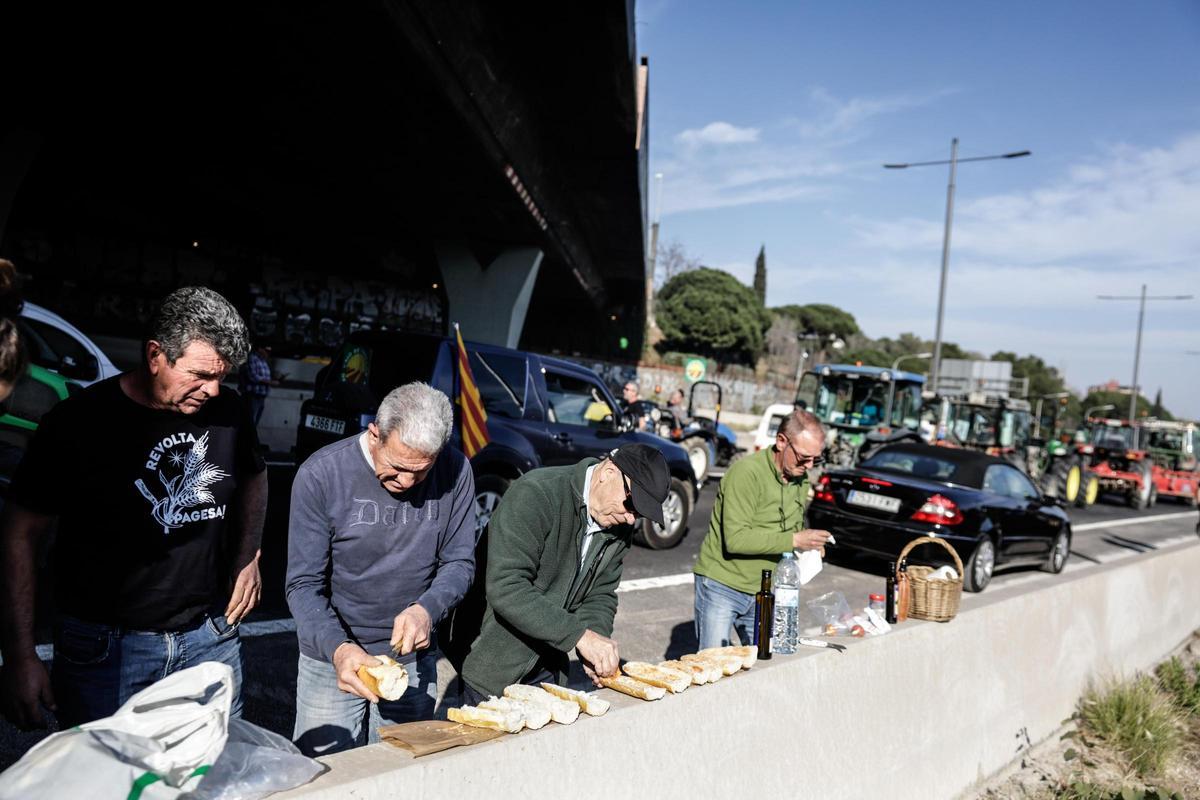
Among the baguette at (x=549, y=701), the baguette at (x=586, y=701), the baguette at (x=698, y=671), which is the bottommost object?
the baguette at (x=698, y=671)

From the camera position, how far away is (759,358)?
58188 millimetres

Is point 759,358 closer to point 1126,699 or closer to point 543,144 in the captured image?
point 543,144

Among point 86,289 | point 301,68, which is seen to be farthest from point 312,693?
point 86,289

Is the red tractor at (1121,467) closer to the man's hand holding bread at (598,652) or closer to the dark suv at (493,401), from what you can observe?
the dark suv at (493,401)

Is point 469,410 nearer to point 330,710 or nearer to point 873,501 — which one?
point 873,501

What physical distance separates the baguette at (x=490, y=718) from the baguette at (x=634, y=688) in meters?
0.54

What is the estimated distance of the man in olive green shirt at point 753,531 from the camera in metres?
4.48

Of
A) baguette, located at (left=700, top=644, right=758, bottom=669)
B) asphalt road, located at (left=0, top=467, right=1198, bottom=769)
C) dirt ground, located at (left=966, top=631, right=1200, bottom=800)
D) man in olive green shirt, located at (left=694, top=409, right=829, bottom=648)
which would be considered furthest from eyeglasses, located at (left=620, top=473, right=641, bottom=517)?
dirt ground, located at (left=966, top=631, right=1200, bottom=800)

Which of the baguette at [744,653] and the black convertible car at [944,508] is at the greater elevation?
the baguette at [744,653]

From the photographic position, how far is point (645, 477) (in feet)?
9.68

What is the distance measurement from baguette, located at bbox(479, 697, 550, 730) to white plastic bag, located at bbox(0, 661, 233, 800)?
0.86 metres

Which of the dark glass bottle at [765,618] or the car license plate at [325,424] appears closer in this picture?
the dark glass bottle at [765,618]

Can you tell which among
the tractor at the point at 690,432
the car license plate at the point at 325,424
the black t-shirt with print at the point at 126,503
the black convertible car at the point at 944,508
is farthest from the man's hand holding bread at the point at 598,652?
the tractor at the point at 690,432

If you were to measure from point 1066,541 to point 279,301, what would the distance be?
22576 millimetres
